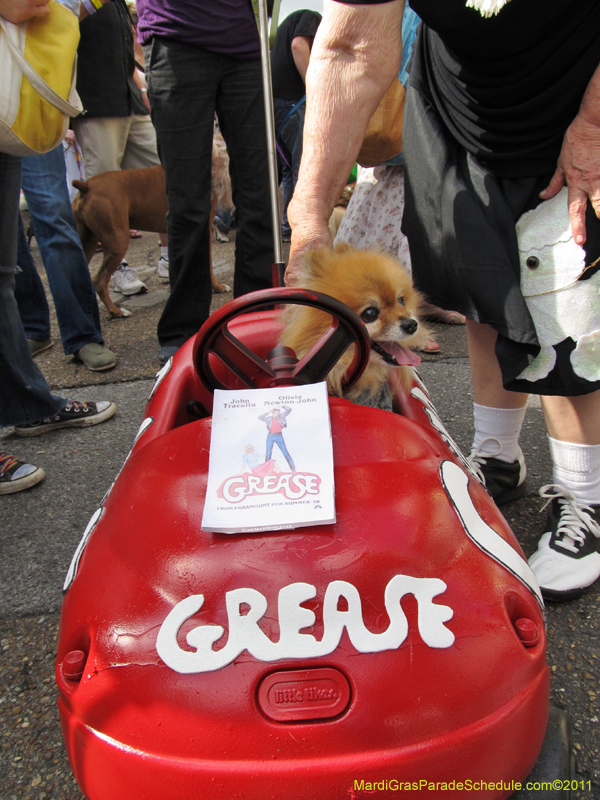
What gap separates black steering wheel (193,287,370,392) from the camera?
1080 mm

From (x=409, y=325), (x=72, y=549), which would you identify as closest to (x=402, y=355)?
(x=409, y=325)

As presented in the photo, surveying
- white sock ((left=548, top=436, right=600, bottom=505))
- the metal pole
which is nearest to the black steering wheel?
the metal pole

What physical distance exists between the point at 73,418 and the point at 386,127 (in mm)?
1793

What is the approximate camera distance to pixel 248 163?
2.84 meters

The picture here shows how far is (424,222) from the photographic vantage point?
5.07ft

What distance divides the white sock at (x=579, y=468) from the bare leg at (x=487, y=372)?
0.21 meters

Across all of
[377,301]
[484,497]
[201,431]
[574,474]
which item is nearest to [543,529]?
[574,474]

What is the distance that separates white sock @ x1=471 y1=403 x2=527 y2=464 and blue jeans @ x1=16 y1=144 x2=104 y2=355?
6.87ft

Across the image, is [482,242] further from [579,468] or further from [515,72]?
[579,468]

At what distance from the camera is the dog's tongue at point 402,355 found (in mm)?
1491

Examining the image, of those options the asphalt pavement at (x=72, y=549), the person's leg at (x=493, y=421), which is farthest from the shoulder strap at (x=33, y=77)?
the person's leg at (x=493, y=421)

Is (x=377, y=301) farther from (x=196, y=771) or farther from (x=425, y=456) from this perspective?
(x=196, y=771)

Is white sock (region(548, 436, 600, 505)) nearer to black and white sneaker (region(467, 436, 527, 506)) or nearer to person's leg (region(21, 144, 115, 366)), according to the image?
black and white sneaker (region(467, 436, 527, 506))

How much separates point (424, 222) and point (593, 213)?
1.34 feet
